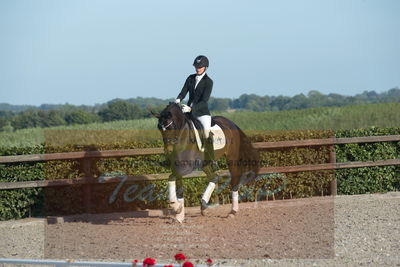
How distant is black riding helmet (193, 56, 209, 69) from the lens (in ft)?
30.9

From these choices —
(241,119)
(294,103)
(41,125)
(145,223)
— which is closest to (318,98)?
(294,103)

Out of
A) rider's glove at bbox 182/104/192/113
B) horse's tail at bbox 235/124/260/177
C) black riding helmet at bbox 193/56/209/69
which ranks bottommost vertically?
horse's tail at bbox 235/124/260/177

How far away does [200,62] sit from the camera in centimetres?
943

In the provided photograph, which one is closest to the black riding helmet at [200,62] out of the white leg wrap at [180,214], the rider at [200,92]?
the rider at [200,92]

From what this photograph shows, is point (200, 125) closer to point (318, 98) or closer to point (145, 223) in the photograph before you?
point (145, 223)

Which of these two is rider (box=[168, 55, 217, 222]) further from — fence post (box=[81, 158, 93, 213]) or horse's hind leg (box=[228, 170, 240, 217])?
fence post (box=[81, 158, 93, 213])

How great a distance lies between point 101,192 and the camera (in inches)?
443

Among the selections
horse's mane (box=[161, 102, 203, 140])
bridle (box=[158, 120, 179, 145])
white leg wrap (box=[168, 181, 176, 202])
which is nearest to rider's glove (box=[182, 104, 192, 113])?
horse's mane (box=[161, 102, 203, 140])

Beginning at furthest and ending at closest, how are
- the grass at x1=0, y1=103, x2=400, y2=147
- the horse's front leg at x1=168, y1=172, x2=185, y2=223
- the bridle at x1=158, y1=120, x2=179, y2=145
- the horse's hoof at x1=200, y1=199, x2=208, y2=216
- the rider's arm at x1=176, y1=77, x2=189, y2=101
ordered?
the grass at x1=0, y1=103, x2=400, y2=147 < the horse's hoof at x1=200, y1=199, x2=208, y2=216 < the rider's arm at x1=176, y1=77, x2=189, y2=101 < the horse's front leg at x1=168, y1=172, x2=185, y2=223 < the bridle at x1=158, y1=120, x2=179, y2=145

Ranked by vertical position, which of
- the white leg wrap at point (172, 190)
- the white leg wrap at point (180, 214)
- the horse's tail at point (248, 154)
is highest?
the horse's tail at point (248, 154)

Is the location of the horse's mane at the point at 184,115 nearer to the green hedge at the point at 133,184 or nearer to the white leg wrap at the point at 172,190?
the white leg wrap at the point at 172,190

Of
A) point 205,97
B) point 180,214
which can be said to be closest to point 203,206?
point 180,214

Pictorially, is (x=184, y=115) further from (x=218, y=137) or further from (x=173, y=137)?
(x=218, y=137)

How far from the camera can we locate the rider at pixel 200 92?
372 inches
